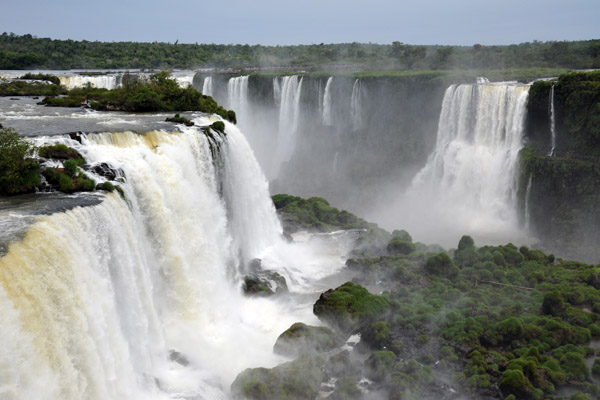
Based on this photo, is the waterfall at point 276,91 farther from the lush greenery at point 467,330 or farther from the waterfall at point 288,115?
the lush greenery at point 467,330

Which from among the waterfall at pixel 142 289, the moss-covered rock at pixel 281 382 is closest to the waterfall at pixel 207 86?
the waterfall at pixel 142 289

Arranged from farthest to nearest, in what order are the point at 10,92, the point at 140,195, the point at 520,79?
the point at 520,79
the point at 10,92
the point at 140,195

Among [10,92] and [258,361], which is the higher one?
[10,92]

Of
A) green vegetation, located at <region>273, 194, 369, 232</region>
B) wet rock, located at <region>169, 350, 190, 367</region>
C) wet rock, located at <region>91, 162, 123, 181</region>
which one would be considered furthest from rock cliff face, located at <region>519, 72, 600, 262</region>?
wet rock, located at <region>91, 162, 123, 181</region>

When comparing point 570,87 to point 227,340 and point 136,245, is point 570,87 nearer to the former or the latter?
point 227,340

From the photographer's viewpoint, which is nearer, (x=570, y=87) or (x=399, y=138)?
(x=570, y=87)

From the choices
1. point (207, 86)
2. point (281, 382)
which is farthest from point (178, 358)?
point (207, 86)

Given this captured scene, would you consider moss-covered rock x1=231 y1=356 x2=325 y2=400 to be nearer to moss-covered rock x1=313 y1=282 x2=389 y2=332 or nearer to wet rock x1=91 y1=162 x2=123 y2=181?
moss-covered rock x1=313 y1=282 x2=389 y2=332

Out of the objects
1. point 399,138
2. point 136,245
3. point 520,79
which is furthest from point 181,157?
point 520,79

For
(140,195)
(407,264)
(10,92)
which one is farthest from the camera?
(10,92)
